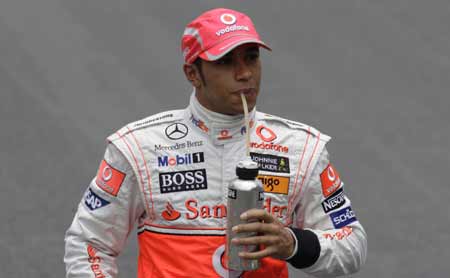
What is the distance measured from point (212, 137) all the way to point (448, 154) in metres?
3.92

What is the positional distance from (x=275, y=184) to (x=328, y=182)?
Result: 180 millimetres

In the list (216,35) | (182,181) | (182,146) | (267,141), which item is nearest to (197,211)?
(182,181)

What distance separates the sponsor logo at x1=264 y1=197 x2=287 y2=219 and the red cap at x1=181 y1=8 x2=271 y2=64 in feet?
1.60

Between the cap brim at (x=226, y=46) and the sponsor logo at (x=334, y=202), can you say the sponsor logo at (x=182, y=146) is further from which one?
the sponsor logo at (x=334, y=202)

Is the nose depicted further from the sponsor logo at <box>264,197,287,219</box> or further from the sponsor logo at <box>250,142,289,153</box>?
the sponsor logo at <box>264,197,287,219</box>

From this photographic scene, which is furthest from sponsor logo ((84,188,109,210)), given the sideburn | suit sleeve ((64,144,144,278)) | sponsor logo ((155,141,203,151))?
the sideburn

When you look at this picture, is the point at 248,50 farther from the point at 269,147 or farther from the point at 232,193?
the point at 232,193

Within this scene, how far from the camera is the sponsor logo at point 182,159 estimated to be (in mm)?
3072

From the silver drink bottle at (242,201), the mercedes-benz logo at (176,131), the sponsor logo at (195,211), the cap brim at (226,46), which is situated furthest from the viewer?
the mercedes-benz logo at (176,131)

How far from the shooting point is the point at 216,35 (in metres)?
2.97

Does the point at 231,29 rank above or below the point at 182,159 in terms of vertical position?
above

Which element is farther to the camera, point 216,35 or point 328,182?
point 328,182

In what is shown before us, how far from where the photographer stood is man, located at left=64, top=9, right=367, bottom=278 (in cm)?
297

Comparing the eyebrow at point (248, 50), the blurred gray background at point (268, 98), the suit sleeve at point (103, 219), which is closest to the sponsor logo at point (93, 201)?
the suit sleeve at point (103, 219)
